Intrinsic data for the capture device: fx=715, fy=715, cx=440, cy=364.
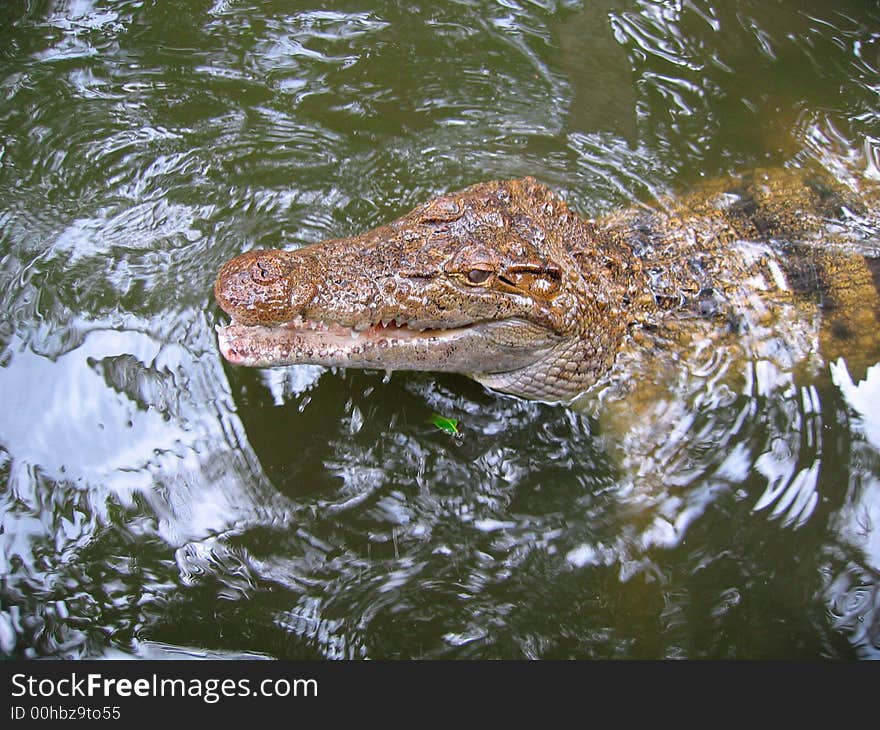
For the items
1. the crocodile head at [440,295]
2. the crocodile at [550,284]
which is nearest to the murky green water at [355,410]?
the crocodile at [550,284]

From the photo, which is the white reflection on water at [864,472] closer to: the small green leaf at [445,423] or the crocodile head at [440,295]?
the crocodile head at [440,295]

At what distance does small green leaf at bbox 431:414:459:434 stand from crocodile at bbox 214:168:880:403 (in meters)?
0.25

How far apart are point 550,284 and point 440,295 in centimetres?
51

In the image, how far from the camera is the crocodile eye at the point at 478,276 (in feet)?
10.0

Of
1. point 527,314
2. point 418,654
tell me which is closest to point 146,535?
point 418,654

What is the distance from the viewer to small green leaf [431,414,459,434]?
3.49 meters

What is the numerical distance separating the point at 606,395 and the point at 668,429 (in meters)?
0.35

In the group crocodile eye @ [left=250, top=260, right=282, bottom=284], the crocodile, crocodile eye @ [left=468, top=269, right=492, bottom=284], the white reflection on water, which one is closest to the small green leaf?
the crocodile

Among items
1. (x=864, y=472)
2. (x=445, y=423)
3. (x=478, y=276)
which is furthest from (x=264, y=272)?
(x=864, y=472)

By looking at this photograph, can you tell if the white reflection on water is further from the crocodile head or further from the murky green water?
the crocodile head

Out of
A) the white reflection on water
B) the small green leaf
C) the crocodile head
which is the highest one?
the crocodile head

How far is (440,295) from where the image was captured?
3068 mm

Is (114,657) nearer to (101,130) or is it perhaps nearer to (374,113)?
(101,130)

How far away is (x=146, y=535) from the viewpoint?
311cm
